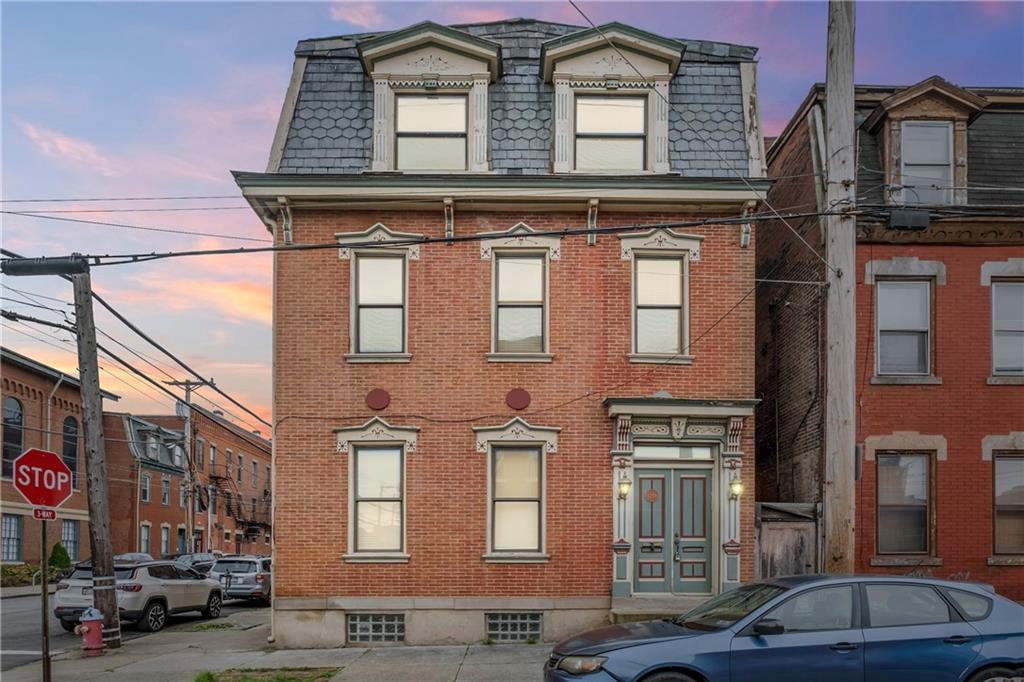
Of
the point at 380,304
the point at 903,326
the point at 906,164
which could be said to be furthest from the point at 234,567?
the point at 906,164

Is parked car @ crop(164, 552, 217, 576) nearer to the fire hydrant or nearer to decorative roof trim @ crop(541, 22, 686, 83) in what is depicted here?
the fire hydrant

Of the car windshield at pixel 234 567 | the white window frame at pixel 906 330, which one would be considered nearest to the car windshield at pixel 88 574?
the car windshield at pixel 234 567

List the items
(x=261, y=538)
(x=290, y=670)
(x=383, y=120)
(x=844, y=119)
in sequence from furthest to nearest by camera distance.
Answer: (x=261, y=538) → (x=383, y=120) → (x=290, y=670) → (x=844, y=119)

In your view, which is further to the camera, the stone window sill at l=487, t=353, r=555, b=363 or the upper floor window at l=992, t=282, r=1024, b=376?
the upper floor window at l=992, t=282, r=1024, b=376

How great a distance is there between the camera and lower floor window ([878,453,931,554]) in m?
16.2

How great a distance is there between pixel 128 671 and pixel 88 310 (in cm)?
654

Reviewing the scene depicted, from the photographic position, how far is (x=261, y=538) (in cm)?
6994

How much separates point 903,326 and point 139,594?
16229mm

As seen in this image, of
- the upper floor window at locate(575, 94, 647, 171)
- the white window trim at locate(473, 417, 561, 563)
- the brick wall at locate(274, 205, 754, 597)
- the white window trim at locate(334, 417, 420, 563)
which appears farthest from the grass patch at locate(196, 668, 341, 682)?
the upper floor window at locate(575, 94, 647, 171)

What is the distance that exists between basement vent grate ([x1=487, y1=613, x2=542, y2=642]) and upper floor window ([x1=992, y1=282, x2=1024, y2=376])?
892cm

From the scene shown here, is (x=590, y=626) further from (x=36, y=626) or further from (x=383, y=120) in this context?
(x=36, y=626)

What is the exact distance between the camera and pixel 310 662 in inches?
546

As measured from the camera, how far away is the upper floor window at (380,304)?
1583cm

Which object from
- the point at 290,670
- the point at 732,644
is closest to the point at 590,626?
the point at 290,670
